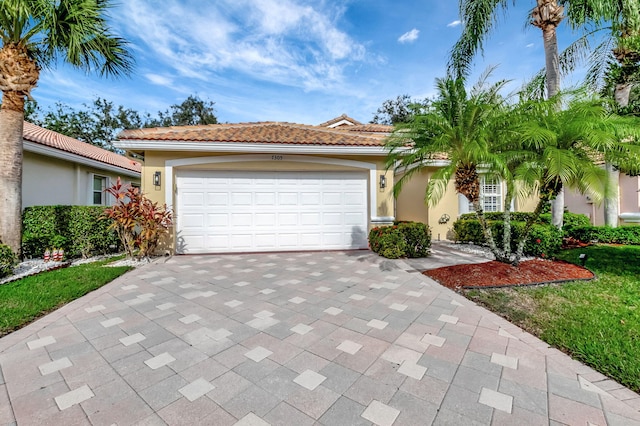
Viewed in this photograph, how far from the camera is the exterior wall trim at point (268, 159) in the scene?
27.1 ft

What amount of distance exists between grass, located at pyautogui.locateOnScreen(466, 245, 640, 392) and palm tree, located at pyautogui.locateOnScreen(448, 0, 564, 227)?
3616 millimetres

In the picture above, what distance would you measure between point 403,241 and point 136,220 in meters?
7.36

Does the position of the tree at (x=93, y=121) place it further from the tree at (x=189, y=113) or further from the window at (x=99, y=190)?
the window at (x=99, y=190)

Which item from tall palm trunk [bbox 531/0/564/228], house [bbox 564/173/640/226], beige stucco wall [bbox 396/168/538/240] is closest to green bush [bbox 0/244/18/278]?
beige stucco wall [bbox 396/168/538/240]

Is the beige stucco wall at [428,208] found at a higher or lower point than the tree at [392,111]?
lower

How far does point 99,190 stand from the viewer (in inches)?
503

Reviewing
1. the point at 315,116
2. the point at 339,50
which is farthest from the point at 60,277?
the point at 315,116

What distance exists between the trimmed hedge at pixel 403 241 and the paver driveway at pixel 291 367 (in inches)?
119

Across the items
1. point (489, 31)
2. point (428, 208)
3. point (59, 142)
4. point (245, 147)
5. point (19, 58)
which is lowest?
point (428, 208)

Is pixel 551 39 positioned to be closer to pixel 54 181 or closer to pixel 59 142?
pixel 54 181

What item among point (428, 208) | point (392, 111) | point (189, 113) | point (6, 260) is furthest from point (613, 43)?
point (189, 113)

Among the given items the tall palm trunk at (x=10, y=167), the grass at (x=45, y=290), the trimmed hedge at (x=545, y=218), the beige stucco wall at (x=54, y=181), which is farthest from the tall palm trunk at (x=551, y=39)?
the beige stucco wall at (x=54, y=181)

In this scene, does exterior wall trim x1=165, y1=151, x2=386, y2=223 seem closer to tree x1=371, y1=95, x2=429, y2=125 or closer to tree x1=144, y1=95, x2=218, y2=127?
tree x1=371, y1=95, x2=429, y2=125

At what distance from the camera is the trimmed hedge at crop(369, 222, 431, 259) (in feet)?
25.5
